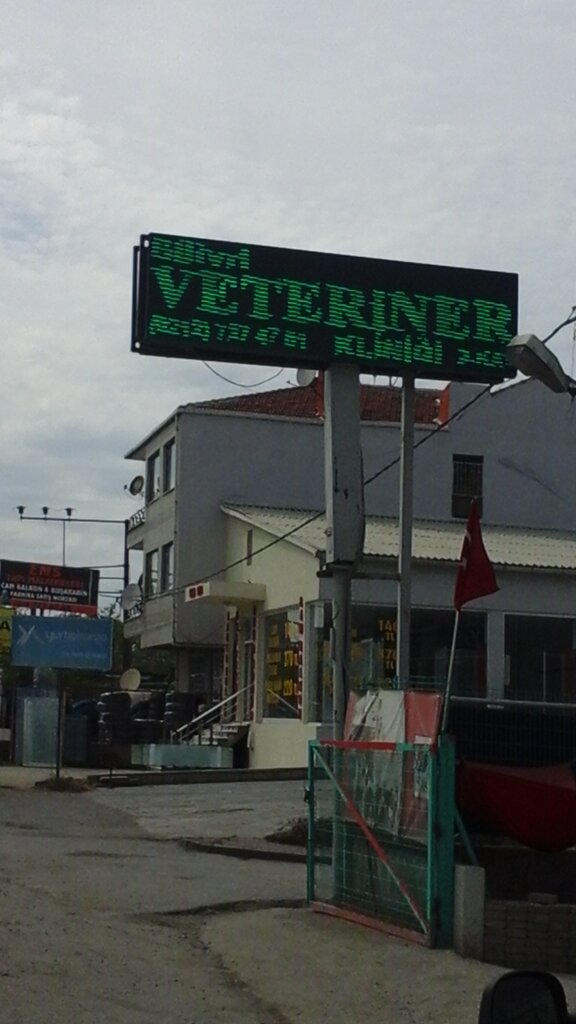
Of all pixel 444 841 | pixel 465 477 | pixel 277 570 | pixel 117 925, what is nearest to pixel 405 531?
pixel 444 841

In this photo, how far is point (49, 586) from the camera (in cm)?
7956

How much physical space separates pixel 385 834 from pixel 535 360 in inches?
157

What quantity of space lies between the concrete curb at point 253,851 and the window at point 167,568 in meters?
23.0

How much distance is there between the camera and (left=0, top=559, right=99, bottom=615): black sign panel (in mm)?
78812

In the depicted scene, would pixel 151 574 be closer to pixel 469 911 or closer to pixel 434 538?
pixel 434 538

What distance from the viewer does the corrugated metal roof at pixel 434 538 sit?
3209 cm

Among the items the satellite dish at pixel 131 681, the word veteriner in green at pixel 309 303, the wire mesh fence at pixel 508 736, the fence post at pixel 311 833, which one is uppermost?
the word veteriner in green at pixel 309 303

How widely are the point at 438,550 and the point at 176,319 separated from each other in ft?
57.0

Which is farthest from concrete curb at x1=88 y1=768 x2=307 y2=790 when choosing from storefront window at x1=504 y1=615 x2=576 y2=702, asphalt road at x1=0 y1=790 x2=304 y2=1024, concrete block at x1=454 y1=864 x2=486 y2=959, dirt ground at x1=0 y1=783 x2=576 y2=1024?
concrete block at x1=454 y1=864 x2=486 y2=959

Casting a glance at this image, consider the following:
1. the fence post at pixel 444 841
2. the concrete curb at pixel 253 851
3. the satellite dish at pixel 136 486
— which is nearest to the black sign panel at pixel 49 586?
the satellite dish at pixel 136 486

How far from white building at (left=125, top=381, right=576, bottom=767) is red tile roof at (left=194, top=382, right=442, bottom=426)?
0.25 ft

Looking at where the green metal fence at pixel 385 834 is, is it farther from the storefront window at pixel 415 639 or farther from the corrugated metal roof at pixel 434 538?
the storefront window at pixel 415 639

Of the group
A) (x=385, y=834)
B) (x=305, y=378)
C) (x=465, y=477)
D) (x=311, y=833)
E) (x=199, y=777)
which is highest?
(x=465, y=477)

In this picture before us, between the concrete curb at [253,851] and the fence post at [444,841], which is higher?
the fence post at [444,841]
